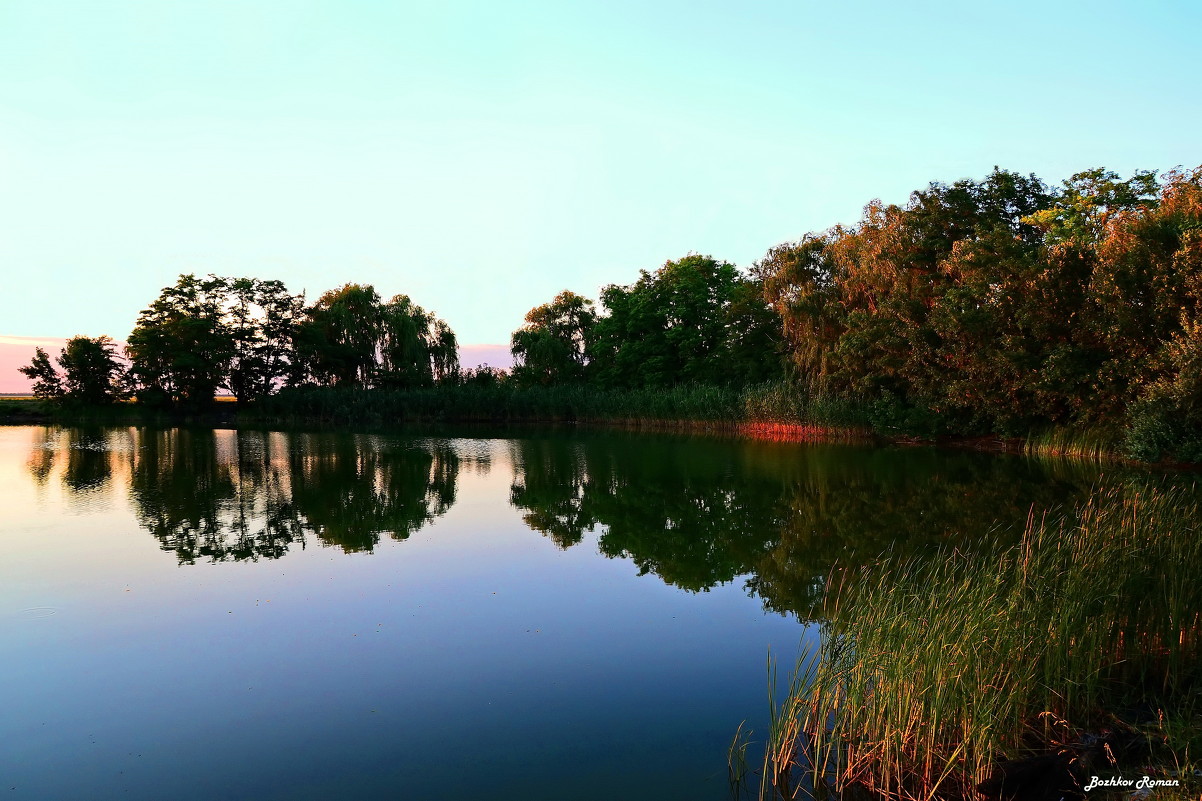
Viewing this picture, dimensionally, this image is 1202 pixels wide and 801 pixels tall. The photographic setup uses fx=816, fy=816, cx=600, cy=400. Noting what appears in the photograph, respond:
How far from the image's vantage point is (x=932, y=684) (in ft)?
14.1

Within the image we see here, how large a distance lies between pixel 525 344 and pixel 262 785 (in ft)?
174

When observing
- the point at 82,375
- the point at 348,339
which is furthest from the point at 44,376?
the point at 348,339

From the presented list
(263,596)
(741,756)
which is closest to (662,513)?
(263,596)

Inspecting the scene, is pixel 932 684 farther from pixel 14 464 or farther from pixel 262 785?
pixel 14 464

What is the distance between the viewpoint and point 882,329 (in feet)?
95.8

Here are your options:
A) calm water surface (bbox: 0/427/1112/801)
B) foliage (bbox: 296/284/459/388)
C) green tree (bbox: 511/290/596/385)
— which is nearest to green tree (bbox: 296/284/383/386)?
foliage (bbox: 296/284/459/388)

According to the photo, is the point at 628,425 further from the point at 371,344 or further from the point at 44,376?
the point at 44,376

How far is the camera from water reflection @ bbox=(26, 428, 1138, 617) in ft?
35.2

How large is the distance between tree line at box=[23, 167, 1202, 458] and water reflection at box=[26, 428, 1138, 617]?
9.50 ft

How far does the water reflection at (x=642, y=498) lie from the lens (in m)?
10.7

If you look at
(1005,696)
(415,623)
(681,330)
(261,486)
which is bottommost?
(415,623)

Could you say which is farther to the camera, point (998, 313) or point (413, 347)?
point (413, 347)

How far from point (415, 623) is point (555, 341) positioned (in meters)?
47.5

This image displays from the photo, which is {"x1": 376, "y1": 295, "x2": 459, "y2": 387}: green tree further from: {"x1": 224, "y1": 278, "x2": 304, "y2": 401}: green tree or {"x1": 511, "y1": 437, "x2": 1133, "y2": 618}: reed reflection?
{"x1": 511, "y1": 437, "x2": 1133, "y2": 618}: reed reflection
